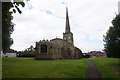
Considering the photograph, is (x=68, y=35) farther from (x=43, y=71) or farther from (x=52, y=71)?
(x=43, y=71)

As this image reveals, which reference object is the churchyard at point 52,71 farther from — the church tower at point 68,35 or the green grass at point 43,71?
the church tower at point 68,35

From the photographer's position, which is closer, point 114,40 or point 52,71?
point 52,71

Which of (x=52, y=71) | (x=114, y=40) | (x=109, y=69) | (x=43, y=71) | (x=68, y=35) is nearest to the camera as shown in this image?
(x=43, y=71)

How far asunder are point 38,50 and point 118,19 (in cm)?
2920

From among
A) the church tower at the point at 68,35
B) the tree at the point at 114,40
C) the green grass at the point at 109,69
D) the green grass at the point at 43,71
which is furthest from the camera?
the church tower at the point at 68,35

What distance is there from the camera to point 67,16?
71.1 meters

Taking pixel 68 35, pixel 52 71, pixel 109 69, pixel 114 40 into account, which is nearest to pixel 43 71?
pixel 52 71

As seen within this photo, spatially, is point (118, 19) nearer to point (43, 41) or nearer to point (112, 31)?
point (112, 31)

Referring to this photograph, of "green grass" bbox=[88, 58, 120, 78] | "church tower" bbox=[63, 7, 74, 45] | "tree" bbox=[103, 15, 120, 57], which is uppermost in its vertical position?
"church tower" bbox=[63, 7, 74, 45]

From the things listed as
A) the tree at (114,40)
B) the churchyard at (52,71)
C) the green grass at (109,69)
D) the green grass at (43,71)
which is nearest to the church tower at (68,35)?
the green grass at (109,69)

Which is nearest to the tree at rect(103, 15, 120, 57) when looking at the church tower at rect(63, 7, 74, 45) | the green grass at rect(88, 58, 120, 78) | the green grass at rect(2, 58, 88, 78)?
the green grass at rect(88, 58, 120, 78)

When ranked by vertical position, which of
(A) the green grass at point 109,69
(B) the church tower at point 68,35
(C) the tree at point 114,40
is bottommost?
(A) the green grass at point 109,69

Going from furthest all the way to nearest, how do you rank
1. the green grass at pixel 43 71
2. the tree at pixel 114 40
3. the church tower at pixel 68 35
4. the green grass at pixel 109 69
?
the church tower at pixel 68 35
the tree at pixel 114 40
the green grass at pixel 109 69
the green grass at pixel 43 71

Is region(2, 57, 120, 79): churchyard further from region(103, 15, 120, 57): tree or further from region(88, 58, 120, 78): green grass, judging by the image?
region(103, 15, 120, 57): tree
